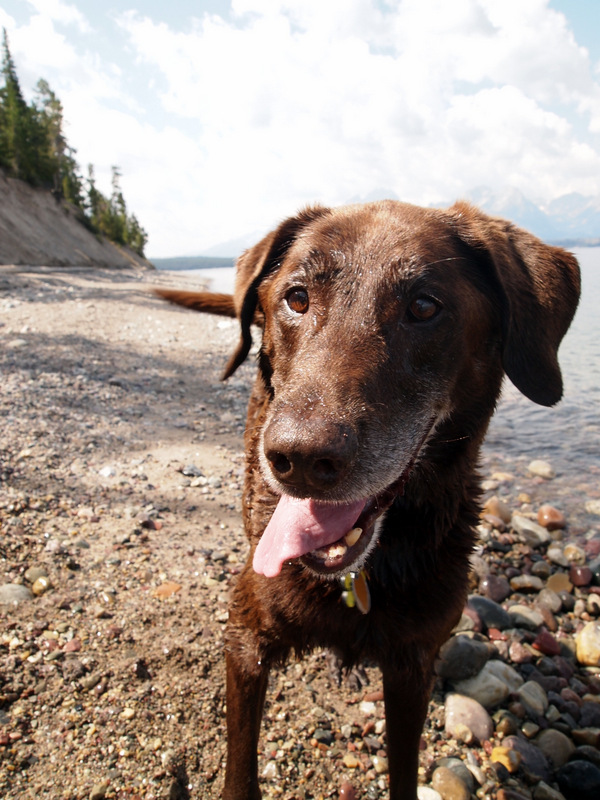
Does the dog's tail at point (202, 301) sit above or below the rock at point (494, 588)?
above

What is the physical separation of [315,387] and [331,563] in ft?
1.97

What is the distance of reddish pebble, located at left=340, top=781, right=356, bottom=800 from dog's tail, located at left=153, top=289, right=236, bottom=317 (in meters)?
2.85

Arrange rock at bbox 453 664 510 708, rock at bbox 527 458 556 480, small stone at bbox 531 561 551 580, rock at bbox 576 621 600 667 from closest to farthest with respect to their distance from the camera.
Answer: rock at bbox 453 664 510 708
rock at bbox 576 621 600 667
small stone at bbox 531 561 551 580
rock at bbox 527 458 556 480

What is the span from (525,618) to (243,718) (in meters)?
2.23

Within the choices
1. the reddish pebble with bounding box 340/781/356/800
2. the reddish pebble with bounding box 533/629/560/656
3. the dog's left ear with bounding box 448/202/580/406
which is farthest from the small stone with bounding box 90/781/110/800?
the reddish pebble with bounding box 533/629/560/656

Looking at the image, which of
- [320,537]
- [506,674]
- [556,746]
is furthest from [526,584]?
[320,537]

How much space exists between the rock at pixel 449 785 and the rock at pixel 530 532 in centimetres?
244

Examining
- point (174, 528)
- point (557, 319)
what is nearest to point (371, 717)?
point (174, 528)

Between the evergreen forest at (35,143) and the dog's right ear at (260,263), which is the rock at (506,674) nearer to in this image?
the dog's right ear at (260,263)

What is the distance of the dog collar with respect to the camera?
6.89 ft

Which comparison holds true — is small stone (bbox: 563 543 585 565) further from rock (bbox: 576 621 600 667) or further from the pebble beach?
rock (bbox: 576 621 600 667)

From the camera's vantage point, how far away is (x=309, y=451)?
1.53 meters

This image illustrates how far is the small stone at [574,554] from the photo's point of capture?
14.6 feet

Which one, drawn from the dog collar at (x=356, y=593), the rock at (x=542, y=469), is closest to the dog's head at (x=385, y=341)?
the dog collar at (x=356, y=593)
